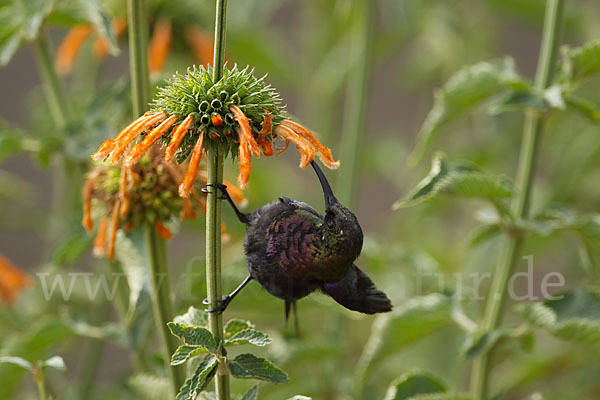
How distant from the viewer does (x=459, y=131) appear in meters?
1.67

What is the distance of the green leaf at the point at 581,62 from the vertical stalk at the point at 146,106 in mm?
439

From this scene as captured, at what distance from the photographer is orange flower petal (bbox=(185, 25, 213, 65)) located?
111 cm

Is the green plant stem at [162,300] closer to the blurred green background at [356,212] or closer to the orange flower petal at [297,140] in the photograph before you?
the blurred green background at [356,212]

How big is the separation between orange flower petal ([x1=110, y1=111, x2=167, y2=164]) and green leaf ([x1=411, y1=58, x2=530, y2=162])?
38 cm

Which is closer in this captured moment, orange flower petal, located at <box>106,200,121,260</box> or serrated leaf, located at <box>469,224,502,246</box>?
orange flower petal, located at <box>106,200,121,260</box>

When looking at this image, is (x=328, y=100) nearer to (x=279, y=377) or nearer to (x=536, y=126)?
(x=536, y=126)

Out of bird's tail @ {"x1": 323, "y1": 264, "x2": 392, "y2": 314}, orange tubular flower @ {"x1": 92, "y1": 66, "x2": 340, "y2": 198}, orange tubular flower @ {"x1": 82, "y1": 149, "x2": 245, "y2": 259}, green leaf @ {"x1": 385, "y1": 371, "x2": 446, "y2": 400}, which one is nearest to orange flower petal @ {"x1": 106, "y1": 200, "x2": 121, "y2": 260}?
orange tubular flower @ {"x1": 82, "y1": 149, "x2": 245, "y2": 259}

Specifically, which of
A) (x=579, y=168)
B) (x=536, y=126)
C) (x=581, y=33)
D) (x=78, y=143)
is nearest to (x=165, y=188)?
(x=78, y=143)

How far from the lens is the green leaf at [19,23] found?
2.70ft

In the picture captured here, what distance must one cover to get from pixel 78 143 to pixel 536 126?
53 cm

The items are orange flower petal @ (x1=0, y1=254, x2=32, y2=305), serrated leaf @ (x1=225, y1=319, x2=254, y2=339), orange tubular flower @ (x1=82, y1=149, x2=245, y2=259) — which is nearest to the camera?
serrated leaf @ (x1=225, y1=319, x2=254, y2=339)

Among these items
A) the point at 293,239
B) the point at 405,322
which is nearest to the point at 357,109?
the point at 405,322

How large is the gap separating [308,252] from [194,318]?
0.12 m

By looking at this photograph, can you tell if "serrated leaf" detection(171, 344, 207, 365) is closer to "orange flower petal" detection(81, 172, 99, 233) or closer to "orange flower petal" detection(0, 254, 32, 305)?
"orange flower petal" detection(81, 172, 99, 233)
